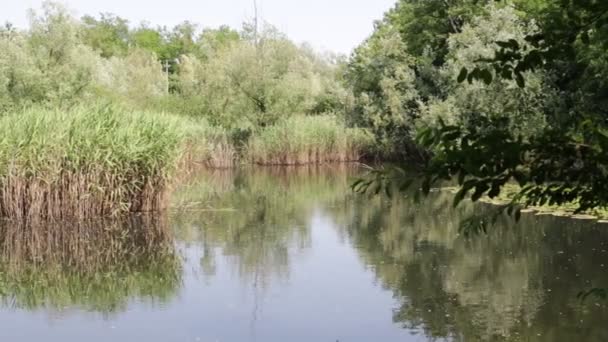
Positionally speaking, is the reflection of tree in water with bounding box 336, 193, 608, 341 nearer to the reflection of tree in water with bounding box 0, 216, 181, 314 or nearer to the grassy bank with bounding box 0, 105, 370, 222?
the reflection of tree in water with bounding box 0, 216, 181, 314

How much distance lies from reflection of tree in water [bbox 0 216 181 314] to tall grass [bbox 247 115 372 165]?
17.0 meters

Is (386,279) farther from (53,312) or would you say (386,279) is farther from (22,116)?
(22,116)

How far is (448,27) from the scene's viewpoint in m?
32.2

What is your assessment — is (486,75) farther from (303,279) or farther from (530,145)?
(303,279)

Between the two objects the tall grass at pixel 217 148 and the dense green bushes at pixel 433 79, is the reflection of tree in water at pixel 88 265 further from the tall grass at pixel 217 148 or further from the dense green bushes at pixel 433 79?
the tall grass at pixel 217 148

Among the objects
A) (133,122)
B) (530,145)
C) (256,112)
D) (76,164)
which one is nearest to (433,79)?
(256,112)

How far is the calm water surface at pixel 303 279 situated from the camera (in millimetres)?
7559

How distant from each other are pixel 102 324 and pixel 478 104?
18068 millimetres

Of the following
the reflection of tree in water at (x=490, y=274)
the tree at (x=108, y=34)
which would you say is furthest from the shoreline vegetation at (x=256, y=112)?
the tree at (x=108, y=34)

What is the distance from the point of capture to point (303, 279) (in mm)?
10055

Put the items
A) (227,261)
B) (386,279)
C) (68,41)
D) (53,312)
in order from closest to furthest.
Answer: (53,312)
(386,279)
(227,261)
(68,41)

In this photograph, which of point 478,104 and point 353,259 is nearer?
point 353,259

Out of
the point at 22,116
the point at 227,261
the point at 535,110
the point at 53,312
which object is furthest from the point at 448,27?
the point at 53,312

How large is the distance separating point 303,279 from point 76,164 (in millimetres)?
5828
